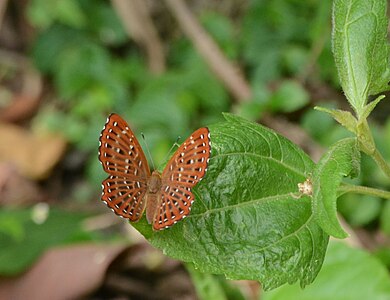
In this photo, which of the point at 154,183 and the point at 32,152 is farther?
the point at 32,152

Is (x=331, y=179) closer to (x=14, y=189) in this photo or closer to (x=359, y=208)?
(x=359, y=208)

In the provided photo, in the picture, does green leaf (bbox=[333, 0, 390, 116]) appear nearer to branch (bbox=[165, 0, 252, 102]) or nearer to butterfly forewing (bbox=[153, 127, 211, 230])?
butterfly forewing (bbox=[153, 127, 211, 230])

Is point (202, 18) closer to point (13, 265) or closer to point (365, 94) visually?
point (13, 265)

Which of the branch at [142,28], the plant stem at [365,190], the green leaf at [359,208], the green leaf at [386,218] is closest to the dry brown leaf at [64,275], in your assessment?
the green leaf at [359,208]

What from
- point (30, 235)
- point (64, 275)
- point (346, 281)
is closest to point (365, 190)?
point (346, 281)

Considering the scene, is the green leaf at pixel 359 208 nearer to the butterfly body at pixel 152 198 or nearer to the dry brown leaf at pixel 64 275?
the dry brown leaf at pixel 64 275

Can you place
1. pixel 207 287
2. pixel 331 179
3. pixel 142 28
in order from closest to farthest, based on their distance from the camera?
1. pixel 331 179
2. pixel 207 287
3. pixel 142 28

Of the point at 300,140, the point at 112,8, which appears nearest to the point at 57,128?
the point at 112,8
